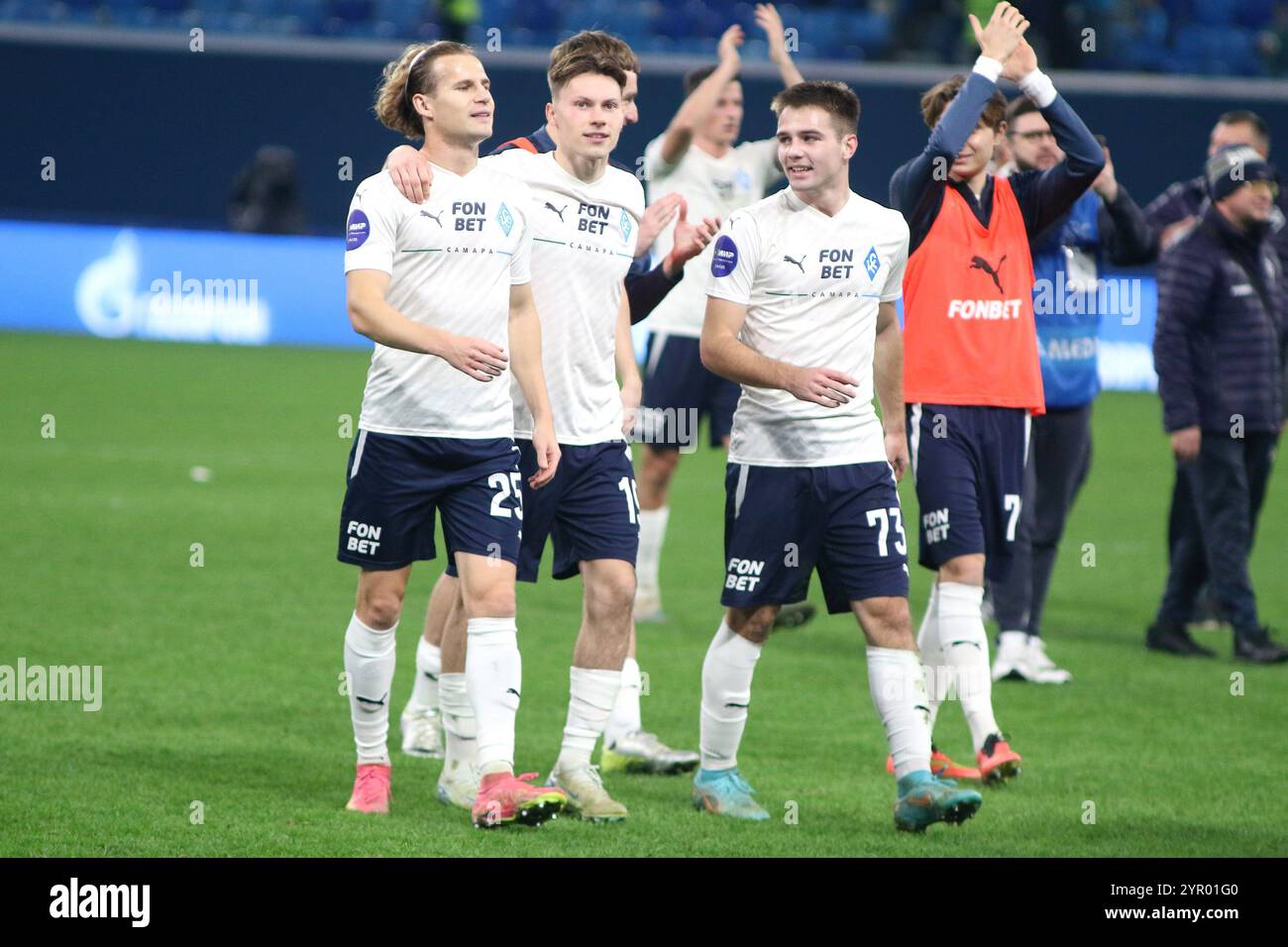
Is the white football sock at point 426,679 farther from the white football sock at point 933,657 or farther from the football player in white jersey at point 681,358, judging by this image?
the football player in white jersey at point 681,358

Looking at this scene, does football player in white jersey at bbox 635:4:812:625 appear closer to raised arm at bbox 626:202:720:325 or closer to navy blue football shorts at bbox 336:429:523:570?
raised arm at bbox 626:202:720:325

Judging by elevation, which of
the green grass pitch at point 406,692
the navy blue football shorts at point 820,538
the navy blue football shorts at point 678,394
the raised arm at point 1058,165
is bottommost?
the green grass pitch at point 406,692

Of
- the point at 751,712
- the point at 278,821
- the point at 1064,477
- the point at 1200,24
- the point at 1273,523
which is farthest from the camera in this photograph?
the point at 1200,24

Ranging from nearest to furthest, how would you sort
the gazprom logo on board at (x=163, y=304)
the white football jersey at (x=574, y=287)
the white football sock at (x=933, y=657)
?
the white football jersey at (x=574, y=287), the white football sock at (x=933, y=657), the gazprom logo on board at (x=163, y=304)

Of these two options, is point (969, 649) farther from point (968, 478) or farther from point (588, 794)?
point (588, 794)

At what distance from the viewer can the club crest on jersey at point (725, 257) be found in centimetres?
589

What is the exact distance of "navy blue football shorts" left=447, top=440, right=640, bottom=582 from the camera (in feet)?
20.1

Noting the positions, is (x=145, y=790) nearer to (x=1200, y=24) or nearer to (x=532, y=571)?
(x=532, y=571)

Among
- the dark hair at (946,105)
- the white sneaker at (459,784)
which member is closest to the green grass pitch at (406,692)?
the white sneaker at (459,784)

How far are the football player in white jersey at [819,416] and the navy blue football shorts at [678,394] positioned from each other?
3679mm

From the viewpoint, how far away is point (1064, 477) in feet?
29.2

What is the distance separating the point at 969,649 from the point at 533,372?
6.09ft
